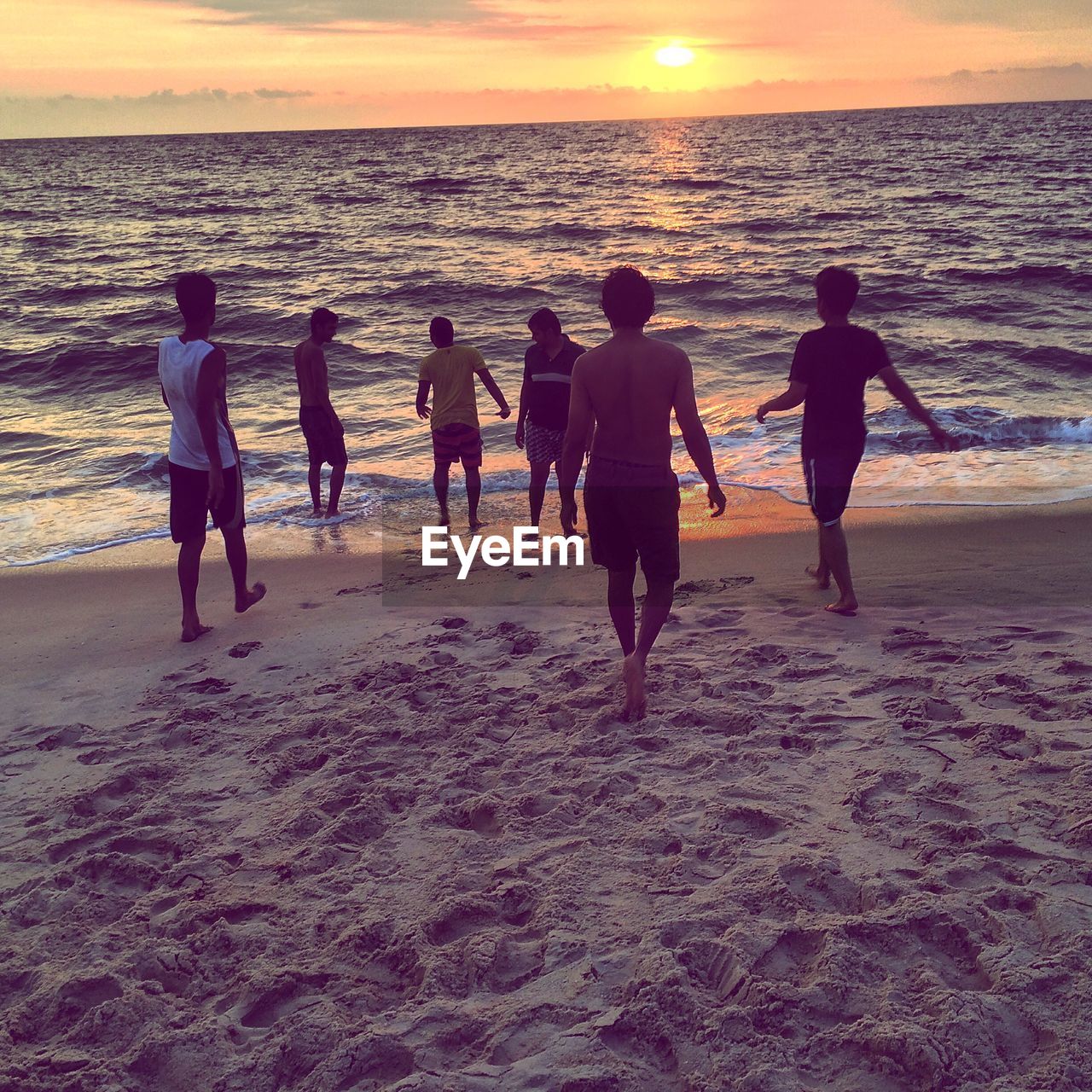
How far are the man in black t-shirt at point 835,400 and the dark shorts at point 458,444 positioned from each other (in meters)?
3.01

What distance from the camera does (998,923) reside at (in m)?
2.77

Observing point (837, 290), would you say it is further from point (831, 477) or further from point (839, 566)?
point (839, 566)

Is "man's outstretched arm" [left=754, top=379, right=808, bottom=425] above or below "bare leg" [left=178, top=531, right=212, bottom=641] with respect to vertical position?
above

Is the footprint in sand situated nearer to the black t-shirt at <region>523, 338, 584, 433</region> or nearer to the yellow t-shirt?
the black t-shirt at <region>523, 338, 584, 433</region>

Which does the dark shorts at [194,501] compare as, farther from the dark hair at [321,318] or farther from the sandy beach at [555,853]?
the dark hair at [321,318]

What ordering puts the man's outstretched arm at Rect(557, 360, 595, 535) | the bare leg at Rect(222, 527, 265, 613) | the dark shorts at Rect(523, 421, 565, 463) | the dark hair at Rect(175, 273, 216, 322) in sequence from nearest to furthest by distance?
the man's outstretched arm at Rect(557, 360, 595, 535) < the dark hair at Rect(175, 273, 216, 322) < the bare leg at Rect(222, 527, 265, 613) < the dark shorts at Rect(523, 421, 565, 463)

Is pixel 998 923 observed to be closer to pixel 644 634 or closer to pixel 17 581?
pixel 644 634

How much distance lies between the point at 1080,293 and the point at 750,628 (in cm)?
1768

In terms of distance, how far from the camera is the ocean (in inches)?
384

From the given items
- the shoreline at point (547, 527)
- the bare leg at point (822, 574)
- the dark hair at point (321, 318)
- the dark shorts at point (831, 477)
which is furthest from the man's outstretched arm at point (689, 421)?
the dark hair at point (321, 318)

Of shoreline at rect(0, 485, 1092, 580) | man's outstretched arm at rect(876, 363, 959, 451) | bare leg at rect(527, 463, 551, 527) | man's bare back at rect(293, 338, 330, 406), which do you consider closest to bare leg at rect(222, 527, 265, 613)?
shoreline at rect(0, 485, 1092, 580)

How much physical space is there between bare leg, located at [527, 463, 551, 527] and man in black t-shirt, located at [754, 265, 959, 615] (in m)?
2.38

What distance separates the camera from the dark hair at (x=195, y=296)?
192 inches

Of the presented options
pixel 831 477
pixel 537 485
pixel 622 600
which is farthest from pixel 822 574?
pixel 537 485
